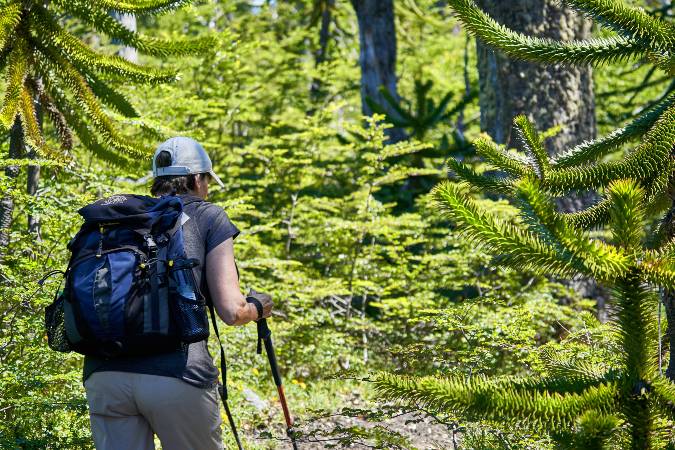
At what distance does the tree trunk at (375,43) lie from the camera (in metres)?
13.5

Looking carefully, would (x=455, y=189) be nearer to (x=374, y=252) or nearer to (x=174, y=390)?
(x=174, y=390)

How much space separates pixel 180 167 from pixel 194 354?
0.82m

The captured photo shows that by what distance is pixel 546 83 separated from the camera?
858cm

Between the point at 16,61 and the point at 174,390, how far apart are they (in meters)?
3.16

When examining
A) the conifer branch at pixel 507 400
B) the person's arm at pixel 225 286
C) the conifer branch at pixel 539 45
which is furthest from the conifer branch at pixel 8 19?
the conifer branch at pixel 507 400

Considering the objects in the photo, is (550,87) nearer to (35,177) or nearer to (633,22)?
(35,177)

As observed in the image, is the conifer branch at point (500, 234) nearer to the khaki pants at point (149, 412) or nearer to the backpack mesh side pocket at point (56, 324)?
the khaki pants at point (149, 412)

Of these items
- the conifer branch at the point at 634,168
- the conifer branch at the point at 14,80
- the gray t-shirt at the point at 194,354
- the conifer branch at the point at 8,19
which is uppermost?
the conifer branch at the point at 8,19

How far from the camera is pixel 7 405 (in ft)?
16.3

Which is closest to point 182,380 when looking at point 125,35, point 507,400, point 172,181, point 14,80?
point 172,181

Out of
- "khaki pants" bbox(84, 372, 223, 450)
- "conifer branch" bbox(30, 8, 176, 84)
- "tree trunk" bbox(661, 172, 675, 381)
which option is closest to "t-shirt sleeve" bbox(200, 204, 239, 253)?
"khaki pants" bbox(84, 372, 223, 450)

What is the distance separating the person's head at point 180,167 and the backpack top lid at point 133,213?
0.30 m

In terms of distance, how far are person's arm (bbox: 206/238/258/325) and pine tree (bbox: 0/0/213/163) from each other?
7.97 ft

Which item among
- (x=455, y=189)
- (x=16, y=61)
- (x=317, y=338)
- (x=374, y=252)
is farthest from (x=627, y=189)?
(x=374, y=252)
